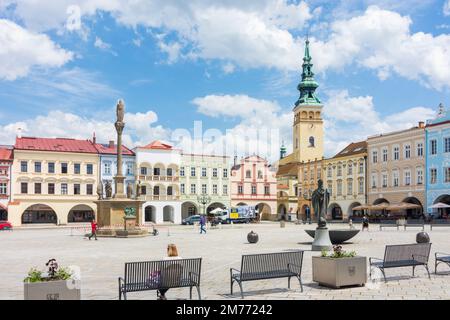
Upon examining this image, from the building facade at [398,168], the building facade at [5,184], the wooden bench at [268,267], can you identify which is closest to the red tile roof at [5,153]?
the building facade at [5,184]

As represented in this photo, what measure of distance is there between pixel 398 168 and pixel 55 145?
4039cm

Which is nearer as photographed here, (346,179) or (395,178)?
(395,178)

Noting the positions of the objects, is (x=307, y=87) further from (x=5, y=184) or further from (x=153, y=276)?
(x=153, y=276)

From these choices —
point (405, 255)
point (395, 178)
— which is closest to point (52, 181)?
point (395, 178)

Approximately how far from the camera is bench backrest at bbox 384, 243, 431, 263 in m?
11.8

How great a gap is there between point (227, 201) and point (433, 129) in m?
28.8

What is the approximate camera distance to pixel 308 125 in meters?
91.2

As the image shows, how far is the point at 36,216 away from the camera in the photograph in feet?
202

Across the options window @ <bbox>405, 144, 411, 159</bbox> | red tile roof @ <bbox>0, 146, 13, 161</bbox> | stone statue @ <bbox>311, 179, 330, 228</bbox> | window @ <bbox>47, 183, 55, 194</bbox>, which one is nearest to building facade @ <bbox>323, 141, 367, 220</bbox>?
window @ <bbox>405, 144, 411, 159</bbox>

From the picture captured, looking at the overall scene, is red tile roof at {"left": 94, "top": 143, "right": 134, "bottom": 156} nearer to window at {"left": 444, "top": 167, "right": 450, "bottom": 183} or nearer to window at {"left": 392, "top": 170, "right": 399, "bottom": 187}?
window at {"left": 392, "top": 170, "right": 399, "bottom": 187}

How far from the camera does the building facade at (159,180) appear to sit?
212ft

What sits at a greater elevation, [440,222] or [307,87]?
[307,87]

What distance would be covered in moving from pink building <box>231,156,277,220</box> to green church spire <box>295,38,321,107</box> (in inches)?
834

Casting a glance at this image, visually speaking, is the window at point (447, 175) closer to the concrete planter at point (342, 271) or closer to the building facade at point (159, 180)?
the building facade at point (159, 180)
